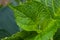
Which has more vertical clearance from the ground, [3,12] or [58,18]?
[3,12]

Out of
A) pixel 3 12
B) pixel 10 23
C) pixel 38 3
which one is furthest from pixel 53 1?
pixel 3 12

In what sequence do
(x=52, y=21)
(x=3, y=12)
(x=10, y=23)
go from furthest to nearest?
(x=3, y=12)
(x=10, y=23)
(x=52, y=21)

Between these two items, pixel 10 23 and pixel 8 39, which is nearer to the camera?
pixel 8 39

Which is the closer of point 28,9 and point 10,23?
point 28,9

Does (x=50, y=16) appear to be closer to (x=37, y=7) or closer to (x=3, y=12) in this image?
(x=37, y=7)

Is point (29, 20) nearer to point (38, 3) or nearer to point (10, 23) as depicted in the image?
point (38, 3)

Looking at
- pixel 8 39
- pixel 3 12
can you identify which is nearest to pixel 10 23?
pixel 3 12

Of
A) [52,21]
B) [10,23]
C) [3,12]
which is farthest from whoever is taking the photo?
[3,12]

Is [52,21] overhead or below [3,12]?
below

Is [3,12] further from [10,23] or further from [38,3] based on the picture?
[38,3]
